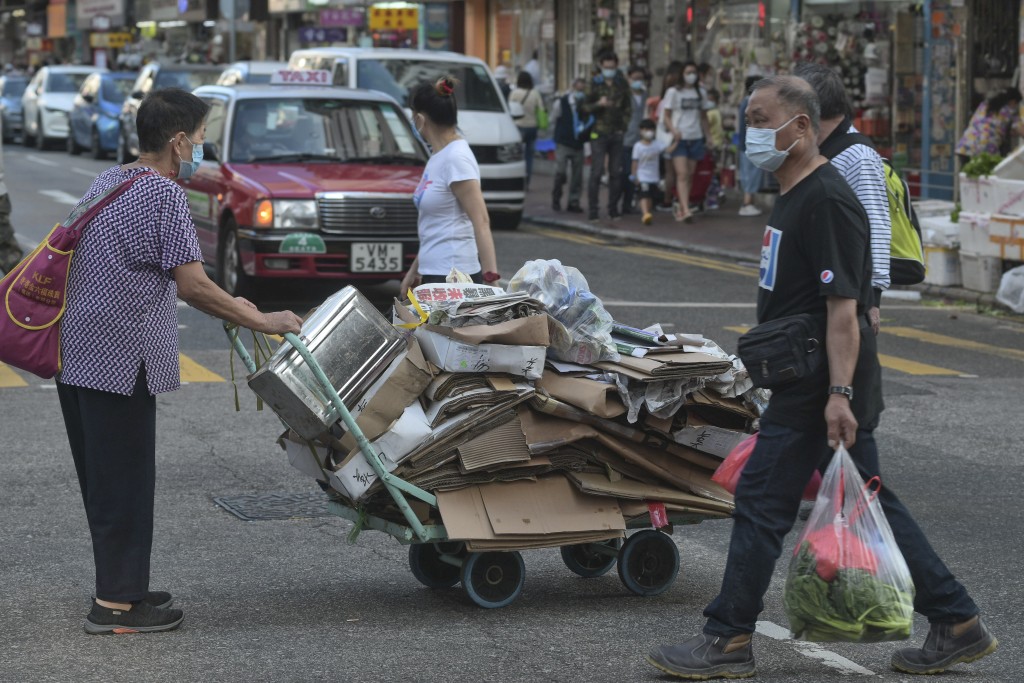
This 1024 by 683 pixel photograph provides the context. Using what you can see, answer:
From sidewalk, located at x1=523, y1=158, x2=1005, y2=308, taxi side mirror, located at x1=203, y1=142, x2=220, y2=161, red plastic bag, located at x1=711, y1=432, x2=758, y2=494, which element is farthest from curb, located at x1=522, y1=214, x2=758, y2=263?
red plastic bag, located at x1=711, y1=432, x2=758, y2=494

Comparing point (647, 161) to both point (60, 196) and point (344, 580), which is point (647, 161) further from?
point (344, 580)

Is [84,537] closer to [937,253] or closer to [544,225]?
[937,253]

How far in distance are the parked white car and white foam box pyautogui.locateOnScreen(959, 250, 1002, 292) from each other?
2611cm

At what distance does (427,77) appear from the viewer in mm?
21078

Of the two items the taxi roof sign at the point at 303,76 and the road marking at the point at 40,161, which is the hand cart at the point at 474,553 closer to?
the taxi roof sign at the point at 303,76

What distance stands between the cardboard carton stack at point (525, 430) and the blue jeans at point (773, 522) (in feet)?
2.46

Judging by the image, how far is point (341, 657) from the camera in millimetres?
5148

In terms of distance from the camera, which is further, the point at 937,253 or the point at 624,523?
the point at 937,253

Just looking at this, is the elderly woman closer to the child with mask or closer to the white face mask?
the white face mask

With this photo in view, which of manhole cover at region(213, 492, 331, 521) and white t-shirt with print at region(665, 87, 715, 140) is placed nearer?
manhole cover at region(213, 492, 331, 521)

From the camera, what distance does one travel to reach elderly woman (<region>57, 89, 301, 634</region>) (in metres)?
5.22

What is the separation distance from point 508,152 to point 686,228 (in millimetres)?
2394

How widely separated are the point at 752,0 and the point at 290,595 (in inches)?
785

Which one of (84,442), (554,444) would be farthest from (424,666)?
(84,442)
